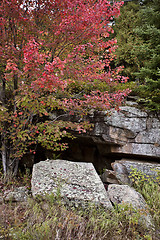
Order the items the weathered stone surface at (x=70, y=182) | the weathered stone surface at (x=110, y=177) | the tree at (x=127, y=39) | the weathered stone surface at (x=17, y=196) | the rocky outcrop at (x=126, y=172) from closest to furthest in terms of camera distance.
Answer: the weathered stone surface at (x=70, y=182), the weathered stone surface at (x=17, y=196), the rocky outcrop at (x=126, y=172), the weathered stone surface at (x=110, y=177), the tree at (x=127, y=39)

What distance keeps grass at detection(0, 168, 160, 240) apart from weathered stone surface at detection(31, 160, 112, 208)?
196 mm

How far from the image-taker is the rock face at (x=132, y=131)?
602 centimetres

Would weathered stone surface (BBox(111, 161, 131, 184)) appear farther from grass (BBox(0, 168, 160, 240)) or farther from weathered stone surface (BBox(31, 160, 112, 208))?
grass (BBox(0, 168, 160, 240))

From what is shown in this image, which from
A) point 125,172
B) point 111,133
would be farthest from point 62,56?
point 125,172

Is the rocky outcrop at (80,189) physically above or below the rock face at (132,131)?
below

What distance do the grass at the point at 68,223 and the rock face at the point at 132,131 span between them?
A: 2767 mm

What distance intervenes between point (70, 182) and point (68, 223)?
1332mm

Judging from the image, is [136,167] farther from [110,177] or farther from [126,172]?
[110,177]

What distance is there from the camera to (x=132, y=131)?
605 centimetres

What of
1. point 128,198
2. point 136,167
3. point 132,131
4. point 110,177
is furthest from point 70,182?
point 132,131

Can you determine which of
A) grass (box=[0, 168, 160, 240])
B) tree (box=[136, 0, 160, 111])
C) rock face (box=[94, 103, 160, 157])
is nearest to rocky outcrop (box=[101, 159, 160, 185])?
rock face (box=[94, 103, 160, 157])

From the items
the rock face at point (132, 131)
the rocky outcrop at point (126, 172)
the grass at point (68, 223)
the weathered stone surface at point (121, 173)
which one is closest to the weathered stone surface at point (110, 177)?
the rocky outcrop at point (126, 172)

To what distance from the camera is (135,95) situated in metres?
7.24

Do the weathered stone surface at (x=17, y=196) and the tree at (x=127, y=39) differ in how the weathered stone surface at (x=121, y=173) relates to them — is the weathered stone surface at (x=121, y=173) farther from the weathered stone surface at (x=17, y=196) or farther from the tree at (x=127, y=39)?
the tree at (x=127, y=39)
